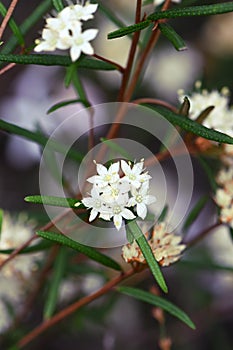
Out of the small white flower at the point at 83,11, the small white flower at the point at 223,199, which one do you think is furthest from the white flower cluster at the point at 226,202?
the small white flower at the point at 83,11

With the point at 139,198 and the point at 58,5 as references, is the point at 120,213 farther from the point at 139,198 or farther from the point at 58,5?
the point at 58,5

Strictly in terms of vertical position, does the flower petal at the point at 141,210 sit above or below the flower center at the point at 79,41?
below

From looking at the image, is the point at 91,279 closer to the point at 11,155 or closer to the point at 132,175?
the point at 132,175

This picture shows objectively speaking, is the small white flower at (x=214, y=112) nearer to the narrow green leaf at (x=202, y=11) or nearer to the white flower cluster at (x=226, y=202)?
the white flower cluster at (x=226, y=202)

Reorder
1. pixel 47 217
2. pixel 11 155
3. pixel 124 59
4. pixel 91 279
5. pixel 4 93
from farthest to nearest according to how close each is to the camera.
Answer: pixel 4 93
pixel 11 155
pixel 124 59
pixel 91 279
pixel 47 217

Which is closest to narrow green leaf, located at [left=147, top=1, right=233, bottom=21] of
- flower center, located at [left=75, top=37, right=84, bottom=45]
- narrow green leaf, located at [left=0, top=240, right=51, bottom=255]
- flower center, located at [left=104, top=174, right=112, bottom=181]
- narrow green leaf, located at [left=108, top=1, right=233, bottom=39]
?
narrow green leaf, located at [left=108, top=1, right=233, bottom=39]

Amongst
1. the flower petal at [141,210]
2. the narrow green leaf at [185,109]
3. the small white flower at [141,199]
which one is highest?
the narrow green leaf at [185,109]

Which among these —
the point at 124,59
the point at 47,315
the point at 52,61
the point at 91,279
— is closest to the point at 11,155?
the point at 124,59

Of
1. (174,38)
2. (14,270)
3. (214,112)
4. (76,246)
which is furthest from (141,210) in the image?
(14,270)
